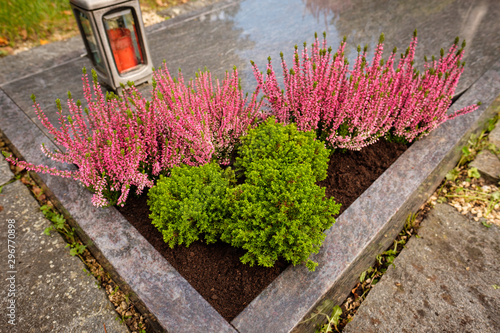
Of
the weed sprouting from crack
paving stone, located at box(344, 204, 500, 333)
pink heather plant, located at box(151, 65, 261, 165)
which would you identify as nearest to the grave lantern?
pink heather plant, located at box(151, 65, 261, 165)

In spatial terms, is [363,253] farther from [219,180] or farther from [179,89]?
[179,89]

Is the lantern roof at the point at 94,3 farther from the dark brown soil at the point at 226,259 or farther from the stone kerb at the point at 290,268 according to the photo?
the dark brown soil at the point at 226,259

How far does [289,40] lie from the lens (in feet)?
15.8

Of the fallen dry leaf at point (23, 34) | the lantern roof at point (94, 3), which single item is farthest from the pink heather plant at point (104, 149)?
the fallen dry leaf at point (23, 34)

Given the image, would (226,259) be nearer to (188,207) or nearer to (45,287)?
(188,207)

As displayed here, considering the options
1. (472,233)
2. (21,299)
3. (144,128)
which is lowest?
(472,233)

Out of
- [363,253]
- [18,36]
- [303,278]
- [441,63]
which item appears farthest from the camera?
[18,36]

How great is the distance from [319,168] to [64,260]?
2.05 metres

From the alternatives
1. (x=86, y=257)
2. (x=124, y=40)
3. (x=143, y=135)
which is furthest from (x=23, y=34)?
(x=86, y=257)

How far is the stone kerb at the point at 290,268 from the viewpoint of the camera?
1.78m

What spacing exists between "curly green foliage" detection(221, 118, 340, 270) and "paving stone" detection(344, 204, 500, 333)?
70 centimetres

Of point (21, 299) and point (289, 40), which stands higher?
point (289, 40)

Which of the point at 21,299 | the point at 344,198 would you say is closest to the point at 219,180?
the point at 344,198

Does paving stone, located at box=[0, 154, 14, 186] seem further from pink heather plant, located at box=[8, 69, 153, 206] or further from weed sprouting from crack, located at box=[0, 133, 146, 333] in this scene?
pink heather plant, located at box=[8, 69, 153, 206]
